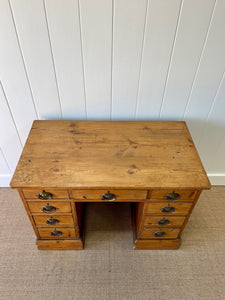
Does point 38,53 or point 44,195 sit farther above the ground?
point 38,53

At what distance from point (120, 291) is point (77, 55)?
1.27 m

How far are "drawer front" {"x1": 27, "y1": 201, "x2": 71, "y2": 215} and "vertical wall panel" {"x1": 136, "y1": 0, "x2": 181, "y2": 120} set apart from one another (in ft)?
2.24

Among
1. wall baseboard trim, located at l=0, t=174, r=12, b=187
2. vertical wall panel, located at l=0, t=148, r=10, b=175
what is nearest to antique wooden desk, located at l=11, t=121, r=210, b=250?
vertical wall panel, located at l=0, t=148, r=10, b=175

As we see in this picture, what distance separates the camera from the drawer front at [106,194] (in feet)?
3.18

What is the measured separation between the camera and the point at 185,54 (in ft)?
3.58

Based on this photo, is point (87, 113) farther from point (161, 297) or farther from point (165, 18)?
point (161, 297)

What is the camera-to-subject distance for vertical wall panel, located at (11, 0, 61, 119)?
0.95 meters

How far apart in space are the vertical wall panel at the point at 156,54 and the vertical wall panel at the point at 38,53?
0.49 metres

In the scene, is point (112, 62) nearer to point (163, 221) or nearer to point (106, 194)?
point (106, 194)

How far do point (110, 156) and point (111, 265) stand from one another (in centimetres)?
68

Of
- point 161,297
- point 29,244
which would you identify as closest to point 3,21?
point 29,244

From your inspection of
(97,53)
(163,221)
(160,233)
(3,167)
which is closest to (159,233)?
(160,233)

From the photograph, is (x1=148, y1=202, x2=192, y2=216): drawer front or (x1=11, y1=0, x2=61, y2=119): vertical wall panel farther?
(x1=148, y1=202, x2=192, y2=216): drawer front

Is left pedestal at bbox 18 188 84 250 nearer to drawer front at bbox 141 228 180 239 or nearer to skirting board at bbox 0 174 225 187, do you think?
drawer front at bbox 141 228 180 239
